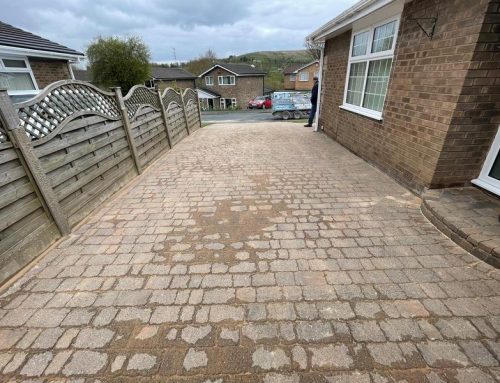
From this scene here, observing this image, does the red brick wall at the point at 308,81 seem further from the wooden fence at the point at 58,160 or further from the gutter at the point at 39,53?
the wooden fence at the point at 58,160

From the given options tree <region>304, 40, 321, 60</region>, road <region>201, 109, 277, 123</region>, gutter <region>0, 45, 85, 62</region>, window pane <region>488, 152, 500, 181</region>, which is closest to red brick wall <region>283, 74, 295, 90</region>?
road <region>201, 109, 277, 123</region>

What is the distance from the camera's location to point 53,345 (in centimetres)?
171

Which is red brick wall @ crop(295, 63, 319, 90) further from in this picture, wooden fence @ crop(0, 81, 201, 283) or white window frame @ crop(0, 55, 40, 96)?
wooden fence @ crop(0, 81, 201, 283)

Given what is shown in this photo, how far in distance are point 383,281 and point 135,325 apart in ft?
6.82

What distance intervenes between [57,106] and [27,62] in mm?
6970

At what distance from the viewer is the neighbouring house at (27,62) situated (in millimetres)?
→ 6789

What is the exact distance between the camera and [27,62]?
7.47 m

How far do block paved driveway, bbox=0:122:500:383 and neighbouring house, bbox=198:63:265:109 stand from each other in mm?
35519

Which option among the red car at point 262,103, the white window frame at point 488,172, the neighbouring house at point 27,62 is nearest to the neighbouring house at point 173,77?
the red car at point 262,103

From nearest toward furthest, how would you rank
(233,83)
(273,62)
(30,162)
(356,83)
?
(30,162) < (356,83) < (233,83) < (273,62)

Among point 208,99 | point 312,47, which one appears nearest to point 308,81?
point 208,99

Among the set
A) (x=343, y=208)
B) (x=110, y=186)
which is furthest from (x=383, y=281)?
(x=110, y=186)

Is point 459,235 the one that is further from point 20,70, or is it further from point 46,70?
point 46,70

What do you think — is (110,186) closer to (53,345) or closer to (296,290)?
(53,345)
